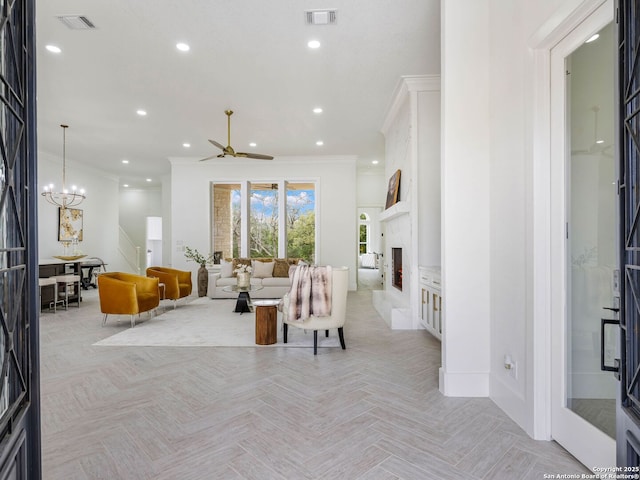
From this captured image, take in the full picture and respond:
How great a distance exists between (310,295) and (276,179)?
5.57 metres

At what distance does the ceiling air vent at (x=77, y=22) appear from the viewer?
3.12 m

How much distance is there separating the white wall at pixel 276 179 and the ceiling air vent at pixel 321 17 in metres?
5.20

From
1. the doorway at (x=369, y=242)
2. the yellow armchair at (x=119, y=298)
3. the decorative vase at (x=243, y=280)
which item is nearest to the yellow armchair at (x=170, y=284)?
the yellow armchair at (x=119, y=298)

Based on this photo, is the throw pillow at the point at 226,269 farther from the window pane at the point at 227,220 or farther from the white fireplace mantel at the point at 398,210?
the white fireplace mantel at the point at 398,210

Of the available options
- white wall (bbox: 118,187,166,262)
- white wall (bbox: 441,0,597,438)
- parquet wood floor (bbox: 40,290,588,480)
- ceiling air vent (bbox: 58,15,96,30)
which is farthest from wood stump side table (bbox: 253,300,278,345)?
white wall (bbox: 118,187,166,262)

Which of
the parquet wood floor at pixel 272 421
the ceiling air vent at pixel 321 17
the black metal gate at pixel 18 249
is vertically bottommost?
the parquet wood floor at pixel 272 421

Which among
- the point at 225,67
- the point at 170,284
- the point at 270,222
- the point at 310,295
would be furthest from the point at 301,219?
the point at 310,295

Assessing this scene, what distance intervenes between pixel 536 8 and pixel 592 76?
0.59 meters

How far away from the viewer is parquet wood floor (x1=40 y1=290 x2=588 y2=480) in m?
1.76

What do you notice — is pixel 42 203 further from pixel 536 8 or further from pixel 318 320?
pixel 536 8

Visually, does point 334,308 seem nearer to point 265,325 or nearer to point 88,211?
point 265,325

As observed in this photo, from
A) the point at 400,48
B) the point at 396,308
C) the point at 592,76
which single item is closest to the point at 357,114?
the point at 400,48

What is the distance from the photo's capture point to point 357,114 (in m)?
5.70

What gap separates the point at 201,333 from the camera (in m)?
4.43
